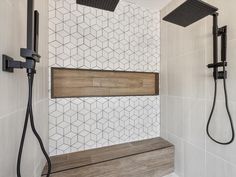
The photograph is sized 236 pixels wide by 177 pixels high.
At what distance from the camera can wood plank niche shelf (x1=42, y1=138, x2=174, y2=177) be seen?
1.20m

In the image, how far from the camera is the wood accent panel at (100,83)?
55.0 inches

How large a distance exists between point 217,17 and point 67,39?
4.15ft

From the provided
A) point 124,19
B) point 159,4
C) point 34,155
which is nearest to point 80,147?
point 34,155

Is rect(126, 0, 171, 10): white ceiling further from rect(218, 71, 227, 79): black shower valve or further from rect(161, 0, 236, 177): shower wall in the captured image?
rect(218, 71, 227, 79): black shower valve

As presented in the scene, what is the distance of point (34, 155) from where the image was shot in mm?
969

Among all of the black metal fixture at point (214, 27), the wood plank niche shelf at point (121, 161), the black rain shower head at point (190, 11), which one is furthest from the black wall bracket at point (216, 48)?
the wood plank niche shelf at point (121, 161)

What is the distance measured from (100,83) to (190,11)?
0.99m

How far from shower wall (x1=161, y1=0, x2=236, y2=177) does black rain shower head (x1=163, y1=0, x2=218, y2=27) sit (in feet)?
0.85

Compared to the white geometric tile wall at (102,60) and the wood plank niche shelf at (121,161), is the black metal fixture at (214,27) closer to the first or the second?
the wood plank niche shelf at (121,161)

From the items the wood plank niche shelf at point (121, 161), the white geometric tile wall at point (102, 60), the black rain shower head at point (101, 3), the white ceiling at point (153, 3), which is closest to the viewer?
the black rain shower head at point (101, 3)

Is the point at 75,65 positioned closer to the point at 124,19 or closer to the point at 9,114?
the point at 124,19

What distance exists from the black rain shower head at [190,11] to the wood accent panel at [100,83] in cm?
77

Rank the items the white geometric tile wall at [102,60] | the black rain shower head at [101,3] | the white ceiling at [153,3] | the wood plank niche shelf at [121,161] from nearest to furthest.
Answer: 1. the black rain shower head at [101,3]
2. the wood plank niche shelf at [121,161]
3. the white geometric tile wall at [102,60]
4. the white ceiling at [153,3]

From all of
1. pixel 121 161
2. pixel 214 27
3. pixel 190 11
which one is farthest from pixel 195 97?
pixel 121 161
